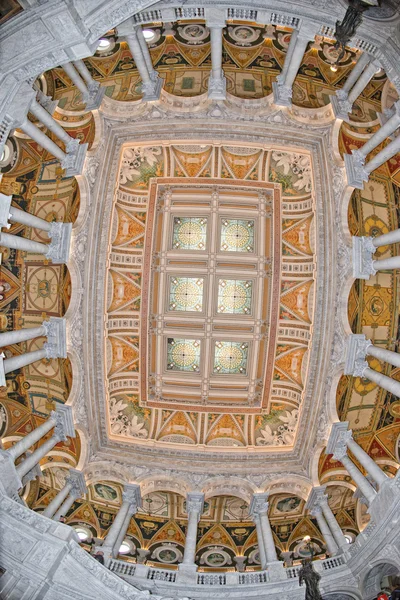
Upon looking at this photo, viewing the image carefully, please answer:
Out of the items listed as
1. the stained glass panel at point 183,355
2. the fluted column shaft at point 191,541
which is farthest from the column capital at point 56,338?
the fluted column shaft at point 191,541

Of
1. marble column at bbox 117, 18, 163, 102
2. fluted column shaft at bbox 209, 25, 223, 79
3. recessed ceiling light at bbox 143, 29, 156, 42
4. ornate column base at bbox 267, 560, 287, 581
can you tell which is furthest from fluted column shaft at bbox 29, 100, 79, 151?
ornate column base at bbox 267, 560, 287, 581

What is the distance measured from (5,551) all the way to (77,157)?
39.0 ft

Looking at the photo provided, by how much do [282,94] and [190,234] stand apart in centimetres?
658

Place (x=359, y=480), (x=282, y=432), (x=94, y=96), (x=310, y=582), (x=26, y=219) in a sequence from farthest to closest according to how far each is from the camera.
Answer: (x=282, y=432) → (x=94, y=96) → (x=359, y=480) → (x=26, y=219) → (x=310, y=582)

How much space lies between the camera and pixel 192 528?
16969mm

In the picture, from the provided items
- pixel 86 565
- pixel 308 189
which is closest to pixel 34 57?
pixel 308 189

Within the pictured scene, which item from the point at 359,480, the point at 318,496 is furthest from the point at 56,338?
the point at 359,480

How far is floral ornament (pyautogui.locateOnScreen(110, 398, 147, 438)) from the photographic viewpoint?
19.9 metres

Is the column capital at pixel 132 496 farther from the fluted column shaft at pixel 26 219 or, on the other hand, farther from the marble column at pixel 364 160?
the marble column at pixel 364 160

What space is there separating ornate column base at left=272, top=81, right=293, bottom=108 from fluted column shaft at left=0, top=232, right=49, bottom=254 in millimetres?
9029

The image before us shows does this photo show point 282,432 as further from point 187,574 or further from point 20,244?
point 20,244

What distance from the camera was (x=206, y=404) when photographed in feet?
66.9

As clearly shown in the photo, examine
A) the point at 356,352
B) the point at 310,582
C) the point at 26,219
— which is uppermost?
the point at 26,219

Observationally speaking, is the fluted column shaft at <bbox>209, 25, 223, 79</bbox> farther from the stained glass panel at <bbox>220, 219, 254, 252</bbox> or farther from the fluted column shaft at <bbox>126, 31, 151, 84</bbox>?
the stained glass panel at <bbox>220, 219, 254, 252</bbox>
